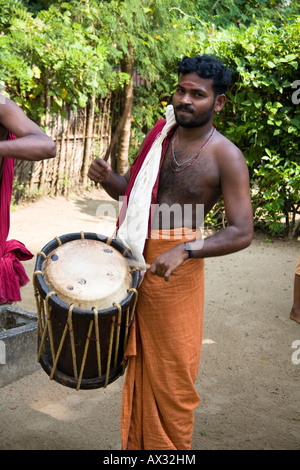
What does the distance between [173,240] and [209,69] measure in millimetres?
811

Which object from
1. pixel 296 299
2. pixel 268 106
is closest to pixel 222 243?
pixel 296 299

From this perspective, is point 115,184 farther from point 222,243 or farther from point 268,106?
point 268,106

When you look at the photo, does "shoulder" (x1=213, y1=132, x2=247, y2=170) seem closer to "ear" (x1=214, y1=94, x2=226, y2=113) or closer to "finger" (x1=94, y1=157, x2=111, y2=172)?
"ear" (x1=214, y1=94, x2=226, y2=113)

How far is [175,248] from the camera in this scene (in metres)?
2.36

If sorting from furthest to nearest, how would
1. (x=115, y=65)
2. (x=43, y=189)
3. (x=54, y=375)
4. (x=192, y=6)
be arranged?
(x=192, y=6), (x=115, y=65), (x=43, y=189), (x=54, y=375)

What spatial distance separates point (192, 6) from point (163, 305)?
33.2ft

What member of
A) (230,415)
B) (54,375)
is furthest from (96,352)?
(230,415)

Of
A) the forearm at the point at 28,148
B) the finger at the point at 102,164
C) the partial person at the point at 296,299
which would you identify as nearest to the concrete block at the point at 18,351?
the finger at the point at 102,164

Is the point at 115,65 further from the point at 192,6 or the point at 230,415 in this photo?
the point at 230,415

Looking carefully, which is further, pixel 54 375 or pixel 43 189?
pixel 43 189

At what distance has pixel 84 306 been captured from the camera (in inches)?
91.7

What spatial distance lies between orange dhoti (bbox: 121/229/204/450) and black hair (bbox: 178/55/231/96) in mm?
745

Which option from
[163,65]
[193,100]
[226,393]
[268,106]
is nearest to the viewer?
[193,100]

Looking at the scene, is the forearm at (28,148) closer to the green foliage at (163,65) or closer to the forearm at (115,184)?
the forearm at (115,184)
